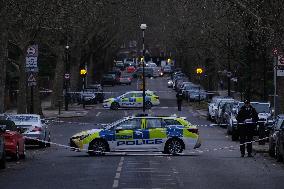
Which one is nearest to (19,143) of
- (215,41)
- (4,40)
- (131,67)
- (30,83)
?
(4,40)

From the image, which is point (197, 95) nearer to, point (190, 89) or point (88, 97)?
point (190, 89)

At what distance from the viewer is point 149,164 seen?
29.0 metres

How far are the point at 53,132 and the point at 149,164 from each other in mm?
22860

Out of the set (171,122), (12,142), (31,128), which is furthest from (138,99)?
(12,142)

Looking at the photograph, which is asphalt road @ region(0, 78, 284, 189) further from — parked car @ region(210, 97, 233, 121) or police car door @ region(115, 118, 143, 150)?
parked car @ region(210, 97, 233, 121)

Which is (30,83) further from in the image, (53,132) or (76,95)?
(76,95)

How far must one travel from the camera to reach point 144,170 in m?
26.6

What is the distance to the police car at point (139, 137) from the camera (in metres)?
33.0

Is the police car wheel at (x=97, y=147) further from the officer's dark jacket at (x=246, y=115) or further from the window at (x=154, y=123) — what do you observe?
the officer's dark jacket at (x=246, y=115)

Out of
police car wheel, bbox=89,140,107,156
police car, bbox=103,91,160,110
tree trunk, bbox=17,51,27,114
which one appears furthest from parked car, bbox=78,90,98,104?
police car wheel, bbox=89,140,107,156

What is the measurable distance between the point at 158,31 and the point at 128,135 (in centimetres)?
9229

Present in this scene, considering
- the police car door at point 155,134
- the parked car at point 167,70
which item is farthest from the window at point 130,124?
the parked car at point 167,70

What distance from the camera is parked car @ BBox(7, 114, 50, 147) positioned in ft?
124

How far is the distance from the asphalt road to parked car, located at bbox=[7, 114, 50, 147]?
52 cm
